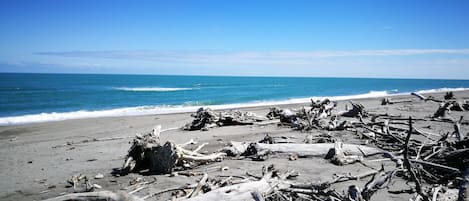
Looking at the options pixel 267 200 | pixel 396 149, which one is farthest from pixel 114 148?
pixel 396 149

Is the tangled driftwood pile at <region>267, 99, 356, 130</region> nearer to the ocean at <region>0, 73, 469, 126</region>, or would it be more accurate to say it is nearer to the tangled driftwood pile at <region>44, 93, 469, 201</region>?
the tangled driftwood pile at <region>44, 93, 469, 201</region>

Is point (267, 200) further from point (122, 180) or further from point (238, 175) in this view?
point (122, 180)

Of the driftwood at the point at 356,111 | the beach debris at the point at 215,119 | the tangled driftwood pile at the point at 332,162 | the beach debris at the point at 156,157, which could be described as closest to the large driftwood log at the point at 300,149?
the tangled driftwood pile at the point at 332,162

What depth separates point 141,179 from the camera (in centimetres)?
581

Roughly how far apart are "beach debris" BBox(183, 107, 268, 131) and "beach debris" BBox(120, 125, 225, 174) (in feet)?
16.3

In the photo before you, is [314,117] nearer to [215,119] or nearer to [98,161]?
[215,119]

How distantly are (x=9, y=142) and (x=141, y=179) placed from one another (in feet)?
25.8

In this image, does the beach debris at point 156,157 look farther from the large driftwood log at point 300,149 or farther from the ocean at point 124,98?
the ocean at point 124,98

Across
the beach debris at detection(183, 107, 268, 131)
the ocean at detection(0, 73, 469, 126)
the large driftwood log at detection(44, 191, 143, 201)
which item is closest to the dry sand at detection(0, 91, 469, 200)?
the beach debris at detection(183, 107, 268, 131)

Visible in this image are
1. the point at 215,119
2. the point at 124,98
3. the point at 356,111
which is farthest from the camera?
the point at 124,98

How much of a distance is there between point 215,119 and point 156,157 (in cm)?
582

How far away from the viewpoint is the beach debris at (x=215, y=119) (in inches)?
463

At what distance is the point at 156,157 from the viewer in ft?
20.3

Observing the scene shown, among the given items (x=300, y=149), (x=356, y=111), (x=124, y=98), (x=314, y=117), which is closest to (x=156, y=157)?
(x=300, y=149)
